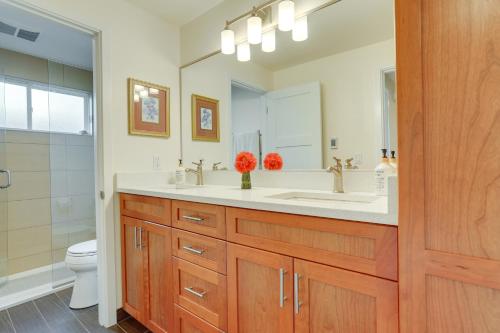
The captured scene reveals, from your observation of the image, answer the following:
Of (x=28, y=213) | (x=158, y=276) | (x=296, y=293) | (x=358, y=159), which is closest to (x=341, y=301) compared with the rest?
(x=296, y=293)

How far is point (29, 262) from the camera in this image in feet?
8.39

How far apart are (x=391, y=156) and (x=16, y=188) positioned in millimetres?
3158

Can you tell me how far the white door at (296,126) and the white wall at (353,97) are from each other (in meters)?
0.05

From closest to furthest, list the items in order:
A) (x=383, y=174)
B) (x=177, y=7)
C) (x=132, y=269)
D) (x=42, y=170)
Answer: (x=383, y=174), (x=132, y=269), (x=177, y=7), (x=42, y=170)

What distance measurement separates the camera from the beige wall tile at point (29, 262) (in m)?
2.46

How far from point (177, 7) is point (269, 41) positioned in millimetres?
866

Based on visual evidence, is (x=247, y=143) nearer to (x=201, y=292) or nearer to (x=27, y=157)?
(x=201, y=292)

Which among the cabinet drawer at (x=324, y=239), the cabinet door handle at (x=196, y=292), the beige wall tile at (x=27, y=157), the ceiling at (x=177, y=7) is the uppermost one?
the ceiling at (x=177, y=7)

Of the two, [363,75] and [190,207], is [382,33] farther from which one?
[190,207]

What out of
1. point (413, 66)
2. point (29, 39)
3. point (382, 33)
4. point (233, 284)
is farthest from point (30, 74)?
point (413, 66)

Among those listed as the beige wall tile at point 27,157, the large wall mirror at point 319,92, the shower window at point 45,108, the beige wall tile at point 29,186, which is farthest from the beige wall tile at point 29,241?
the large wall mirror at point 319,92

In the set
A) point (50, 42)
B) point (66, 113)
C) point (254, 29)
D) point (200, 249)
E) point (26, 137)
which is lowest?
point (200, 249)

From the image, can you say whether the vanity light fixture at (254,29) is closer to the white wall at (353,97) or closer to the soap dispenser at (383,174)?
the white wall at (353,97)

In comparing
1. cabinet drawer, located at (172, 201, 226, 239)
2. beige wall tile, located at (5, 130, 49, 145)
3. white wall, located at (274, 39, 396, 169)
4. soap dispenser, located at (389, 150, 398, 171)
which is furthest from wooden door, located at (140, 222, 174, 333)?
beige wall tile, located at (5, 130, 49, 145)
